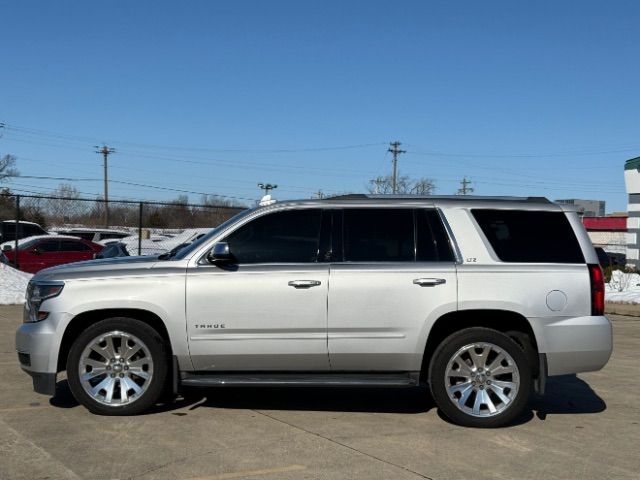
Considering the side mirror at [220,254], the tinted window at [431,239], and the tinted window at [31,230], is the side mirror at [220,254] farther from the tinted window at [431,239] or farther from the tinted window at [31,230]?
the tinted window at [31,230]

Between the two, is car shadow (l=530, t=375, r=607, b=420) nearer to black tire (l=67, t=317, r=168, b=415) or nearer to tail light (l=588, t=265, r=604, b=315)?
tail light (l=588, t=265, r=604, b=315)

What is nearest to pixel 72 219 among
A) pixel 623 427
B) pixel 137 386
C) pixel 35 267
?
pixel 35 267

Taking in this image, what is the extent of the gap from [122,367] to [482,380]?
300cm

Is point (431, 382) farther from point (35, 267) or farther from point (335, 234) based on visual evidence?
point (35, 267)

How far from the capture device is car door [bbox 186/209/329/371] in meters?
6.08

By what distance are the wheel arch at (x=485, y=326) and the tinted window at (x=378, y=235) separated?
0.63 m

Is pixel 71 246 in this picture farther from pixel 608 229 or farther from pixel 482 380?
pixel 608 229

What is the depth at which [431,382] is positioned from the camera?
6.13 m

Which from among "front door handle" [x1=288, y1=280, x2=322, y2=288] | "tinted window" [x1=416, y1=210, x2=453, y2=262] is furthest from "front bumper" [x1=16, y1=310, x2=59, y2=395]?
"tinted window" [x1=416, y1=210, x2=453, y2=262]

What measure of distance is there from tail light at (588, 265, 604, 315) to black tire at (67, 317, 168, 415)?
141 inches

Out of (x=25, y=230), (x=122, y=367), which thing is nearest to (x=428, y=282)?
(x=122, y=367)

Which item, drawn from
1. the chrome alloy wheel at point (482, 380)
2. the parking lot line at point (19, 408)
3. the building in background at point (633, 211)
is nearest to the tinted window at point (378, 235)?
the chrome alloy wheel at point (482, 380)

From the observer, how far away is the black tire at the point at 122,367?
6141 mm

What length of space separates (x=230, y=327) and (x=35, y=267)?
1609cm
